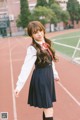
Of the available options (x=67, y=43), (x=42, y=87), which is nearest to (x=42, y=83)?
(x=42, y=87)

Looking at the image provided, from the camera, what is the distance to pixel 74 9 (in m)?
85.6

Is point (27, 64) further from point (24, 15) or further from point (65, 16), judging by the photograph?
point (65, 16)

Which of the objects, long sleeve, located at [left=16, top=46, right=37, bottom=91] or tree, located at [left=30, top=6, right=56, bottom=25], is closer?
long sleeve, located at [left=16, top=46, right=37, bottom=91]

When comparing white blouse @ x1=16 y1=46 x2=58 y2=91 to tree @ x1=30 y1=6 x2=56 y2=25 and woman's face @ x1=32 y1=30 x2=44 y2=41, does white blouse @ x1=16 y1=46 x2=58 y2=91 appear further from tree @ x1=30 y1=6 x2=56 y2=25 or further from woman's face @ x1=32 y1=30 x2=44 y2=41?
tree @ x1=30 y1=6 x2=56 y2=25

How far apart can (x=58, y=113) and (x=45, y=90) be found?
8.44 feet

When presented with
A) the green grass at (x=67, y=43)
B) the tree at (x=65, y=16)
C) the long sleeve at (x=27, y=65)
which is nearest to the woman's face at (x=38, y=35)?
the long sleeve at (x=27, y=65)

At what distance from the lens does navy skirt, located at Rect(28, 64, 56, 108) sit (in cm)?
511

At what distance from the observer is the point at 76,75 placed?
43.1 feet

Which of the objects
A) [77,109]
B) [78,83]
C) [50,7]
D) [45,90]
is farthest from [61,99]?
[50,7]

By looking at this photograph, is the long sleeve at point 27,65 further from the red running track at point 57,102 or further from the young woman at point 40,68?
the red running track at point 57,102

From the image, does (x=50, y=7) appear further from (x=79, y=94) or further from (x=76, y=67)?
(x=79, y=94)

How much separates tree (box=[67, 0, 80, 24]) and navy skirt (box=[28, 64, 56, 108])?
267 feet

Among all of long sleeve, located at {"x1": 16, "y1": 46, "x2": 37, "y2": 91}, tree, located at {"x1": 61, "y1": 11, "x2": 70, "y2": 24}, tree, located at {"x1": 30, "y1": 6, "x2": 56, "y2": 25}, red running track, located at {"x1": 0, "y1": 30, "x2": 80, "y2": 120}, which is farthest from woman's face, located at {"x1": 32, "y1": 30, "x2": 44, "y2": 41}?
tree, located at {"x1": 61, "y1": 11, "x2": 70, "y2": 24}

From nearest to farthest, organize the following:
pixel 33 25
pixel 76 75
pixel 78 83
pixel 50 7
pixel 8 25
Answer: pixel 33 25 < pixel 78 83 < pixel 76 75 < pixel 50 7 < pixel 8 25
